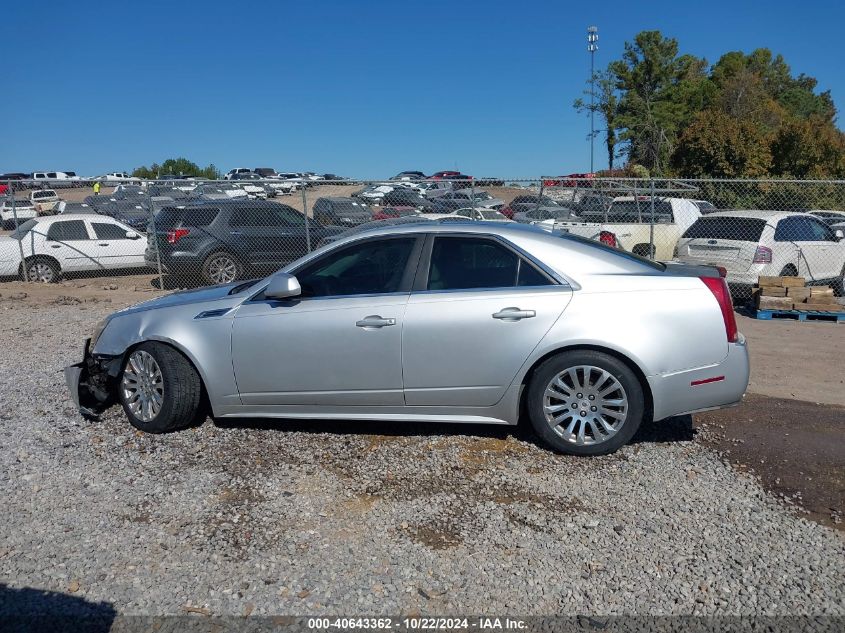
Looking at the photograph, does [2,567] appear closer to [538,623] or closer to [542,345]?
[538,623]

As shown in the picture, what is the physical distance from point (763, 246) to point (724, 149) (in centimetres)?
2365

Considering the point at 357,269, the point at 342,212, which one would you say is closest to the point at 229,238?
the point at 342,212

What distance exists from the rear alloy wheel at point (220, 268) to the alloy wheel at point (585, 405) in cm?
958

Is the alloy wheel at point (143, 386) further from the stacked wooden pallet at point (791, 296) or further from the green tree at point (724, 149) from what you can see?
the green tree at point (724, 149)

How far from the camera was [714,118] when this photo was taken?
33.8m

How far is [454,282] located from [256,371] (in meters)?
1.51

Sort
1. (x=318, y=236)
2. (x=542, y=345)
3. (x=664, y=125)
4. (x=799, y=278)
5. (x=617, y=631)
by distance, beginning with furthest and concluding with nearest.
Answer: (x=664, y=125)
(x=318, y=236)
(x=799, y=278)
(x=542, y=345)
(x=617, y=631)

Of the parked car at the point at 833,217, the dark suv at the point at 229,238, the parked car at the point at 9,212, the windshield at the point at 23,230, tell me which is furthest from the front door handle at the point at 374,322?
the parked car at the point at 833,217

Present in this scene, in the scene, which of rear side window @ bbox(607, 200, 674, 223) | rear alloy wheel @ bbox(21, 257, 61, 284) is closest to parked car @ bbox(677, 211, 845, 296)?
rear side window @ bbox(607, 200, 674, 223)

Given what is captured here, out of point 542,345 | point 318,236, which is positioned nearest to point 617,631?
point 542,345

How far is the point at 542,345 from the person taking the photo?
4945mm

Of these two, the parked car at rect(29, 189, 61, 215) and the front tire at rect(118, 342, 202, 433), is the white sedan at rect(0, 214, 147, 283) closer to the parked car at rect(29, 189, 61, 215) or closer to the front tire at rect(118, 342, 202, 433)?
the front tire at rect(118, 342, 202, 433)

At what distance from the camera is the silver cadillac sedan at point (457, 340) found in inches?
195

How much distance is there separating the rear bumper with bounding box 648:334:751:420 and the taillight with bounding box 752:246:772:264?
23.5ft
